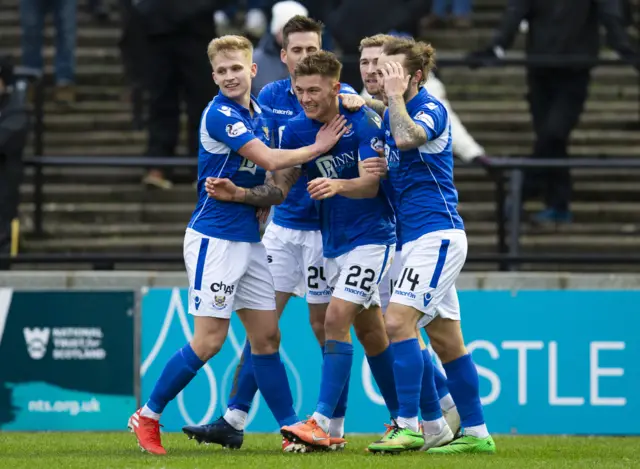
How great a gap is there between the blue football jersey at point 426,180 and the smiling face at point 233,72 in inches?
34.5

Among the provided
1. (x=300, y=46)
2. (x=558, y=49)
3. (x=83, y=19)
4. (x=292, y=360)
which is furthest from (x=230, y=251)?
(x=83, y=19)

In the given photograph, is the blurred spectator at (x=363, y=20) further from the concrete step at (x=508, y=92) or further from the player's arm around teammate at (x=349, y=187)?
the player's arm around teammate at (x=349, y=187)

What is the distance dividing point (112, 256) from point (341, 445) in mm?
3294

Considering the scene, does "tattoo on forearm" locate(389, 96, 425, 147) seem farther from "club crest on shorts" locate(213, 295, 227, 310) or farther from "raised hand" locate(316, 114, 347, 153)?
"club crest on shorts" locate(213, 295, 227, 310)

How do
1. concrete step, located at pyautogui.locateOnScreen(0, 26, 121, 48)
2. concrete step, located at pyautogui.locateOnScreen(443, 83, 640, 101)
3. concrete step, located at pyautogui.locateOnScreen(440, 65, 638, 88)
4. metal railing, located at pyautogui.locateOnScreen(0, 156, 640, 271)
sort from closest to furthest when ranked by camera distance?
metal railing, located at pyautogui.locateOnScreen(0, 156, 640, 271), concrete step, located at pyautogui.locateOnScreen(443, 83, 640, 101), concrete step, located at pyautogui.locateOnScreen(440, 65, 638, 88), concrete step, located at pyautogui.locateOnScreen(0, 26, 121, 48)

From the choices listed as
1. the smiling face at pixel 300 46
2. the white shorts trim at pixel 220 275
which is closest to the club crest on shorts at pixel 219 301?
the white shorts trim at pixel 220 275

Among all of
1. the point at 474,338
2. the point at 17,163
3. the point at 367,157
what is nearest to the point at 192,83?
the point at 17,163

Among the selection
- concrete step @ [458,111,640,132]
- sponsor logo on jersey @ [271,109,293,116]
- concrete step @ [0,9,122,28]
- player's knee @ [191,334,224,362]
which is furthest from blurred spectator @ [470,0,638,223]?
player's knee @ [191,334,224,362]

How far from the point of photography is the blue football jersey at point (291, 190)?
967cm

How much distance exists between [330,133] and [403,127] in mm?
551

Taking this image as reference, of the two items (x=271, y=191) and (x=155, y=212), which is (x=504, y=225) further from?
(x=271, y=191)

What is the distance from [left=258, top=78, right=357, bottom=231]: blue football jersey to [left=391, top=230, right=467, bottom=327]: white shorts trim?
3.17ft

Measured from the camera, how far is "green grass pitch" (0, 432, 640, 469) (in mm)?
8320

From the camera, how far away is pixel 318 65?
8938mm
